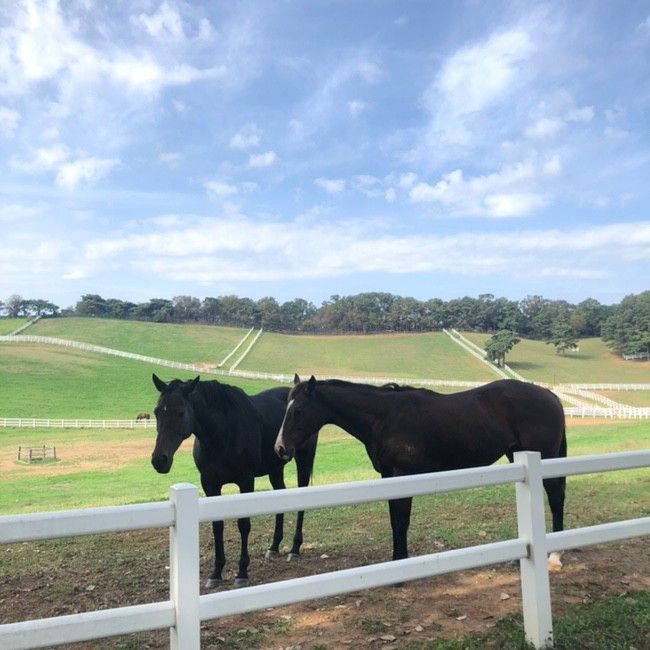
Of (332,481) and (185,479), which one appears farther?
(185,479)

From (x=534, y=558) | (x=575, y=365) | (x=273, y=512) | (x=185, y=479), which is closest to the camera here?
(x=273, y=512)

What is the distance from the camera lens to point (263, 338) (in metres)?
110

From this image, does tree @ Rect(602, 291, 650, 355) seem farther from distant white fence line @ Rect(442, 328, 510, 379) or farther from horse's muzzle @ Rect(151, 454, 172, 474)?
horse's muzzle @ Rect(151, 454, 172, 474)

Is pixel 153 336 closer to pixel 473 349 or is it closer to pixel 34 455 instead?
pixel 473 349

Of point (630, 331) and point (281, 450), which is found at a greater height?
point (281, 450)

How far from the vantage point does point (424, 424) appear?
6.29 m

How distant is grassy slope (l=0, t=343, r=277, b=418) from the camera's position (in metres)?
48.4

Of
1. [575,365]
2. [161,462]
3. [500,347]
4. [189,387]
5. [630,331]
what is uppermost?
[189,387]

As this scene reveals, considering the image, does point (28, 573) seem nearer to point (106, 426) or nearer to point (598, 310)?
point (106, 426)

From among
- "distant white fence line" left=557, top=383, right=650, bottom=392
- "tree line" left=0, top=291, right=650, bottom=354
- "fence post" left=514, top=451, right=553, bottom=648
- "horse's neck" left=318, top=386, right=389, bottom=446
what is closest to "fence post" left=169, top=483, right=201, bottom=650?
"fence post" left=514, top=451, right=553, bottom=648

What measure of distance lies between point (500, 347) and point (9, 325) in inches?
3382

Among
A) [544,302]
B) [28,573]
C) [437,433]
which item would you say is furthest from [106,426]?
[544,302]

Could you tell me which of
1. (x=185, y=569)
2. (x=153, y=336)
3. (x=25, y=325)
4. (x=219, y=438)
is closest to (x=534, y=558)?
(x=185, y=569)

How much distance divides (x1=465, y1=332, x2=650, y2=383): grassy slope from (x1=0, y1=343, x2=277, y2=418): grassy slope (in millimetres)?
41044
